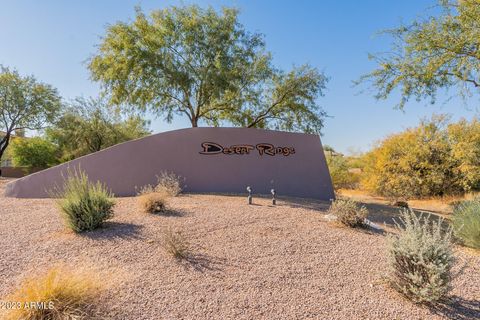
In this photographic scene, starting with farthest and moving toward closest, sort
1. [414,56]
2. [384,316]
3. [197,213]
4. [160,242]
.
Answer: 1. [414,56]
2. [197,213]
3. [160,242]
4. [384,316]

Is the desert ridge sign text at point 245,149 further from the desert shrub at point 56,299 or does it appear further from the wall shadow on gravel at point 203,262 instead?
the desert shrub at point 56,299

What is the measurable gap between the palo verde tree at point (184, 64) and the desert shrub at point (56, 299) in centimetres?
1008

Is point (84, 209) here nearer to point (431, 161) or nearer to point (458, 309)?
point (458, 309)

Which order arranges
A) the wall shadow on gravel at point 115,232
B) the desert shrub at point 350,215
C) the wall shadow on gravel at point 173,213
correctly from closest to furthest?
the wall shadow on gravel at point 115,232 < the desert shrub at point 350,215 < the wall shadow on gravel at point 173,213

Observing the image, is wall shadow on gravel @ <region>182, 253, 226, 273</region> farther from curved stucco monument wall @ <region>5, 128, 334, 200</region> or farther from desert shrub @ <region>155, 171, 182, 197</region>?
curved stucco monument wall @ <region>5, 128, 334, 200</region>

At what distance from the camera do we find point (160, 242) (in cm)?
477

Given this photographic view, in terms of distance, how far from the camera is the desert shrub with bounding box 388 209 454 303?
3.24 m

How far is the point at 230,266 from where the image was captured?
407cm

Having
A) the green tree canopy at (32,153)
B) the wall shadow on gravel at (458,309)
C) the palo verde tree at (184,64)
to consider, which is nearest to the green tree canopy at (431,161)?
the palo verde tree at (184,64)

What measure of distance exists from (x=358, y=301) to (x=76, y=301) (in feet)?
10.8

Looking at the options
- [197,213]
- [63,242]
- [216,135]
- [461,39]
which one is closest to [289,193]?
[216,135]

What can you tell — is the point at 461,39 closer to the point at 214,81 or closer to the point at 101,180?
the point at 214,81

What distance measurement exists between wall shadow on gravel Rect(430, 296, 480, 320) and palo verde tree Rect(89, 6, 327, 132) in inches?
417

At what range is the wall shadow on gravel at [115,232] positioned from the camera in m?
5.01
